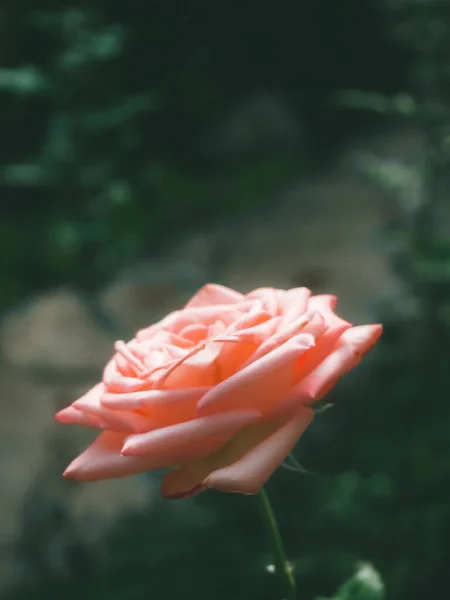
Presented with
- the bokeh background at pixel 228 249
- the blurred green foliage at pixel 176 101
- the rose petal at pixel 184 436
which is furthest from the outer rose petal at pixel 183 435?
the blurred green foliage at pixel 176 101

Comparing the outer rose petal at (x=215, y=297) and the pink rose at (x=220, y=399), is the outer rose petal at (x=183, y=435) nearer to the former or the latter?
the pink rose at (x=220, y=399)

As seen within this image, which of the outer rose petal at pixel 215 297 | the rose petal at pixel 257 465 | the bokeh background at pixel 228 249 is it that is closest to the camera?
the rose petal at pixel 257 465

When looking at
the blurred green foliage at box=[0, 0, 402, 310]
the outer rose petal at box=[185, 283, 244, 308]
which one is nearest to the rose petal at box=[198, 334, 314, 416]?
the outer rose petal at box=[185, 283, 244, 308]

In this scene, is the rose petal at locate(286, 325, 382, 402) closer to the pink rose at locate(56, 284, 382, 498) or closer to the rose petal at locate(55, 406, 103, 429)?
the pink rose at locate(56, 284, 382, 498)

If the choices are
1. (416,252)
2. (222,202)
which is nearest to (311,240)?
(222,202)

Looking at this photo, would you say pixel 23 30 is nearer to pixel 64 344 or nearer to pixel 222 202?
pixel 222 202

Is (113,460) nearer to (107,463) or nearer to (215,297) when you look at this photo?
(107,463)
